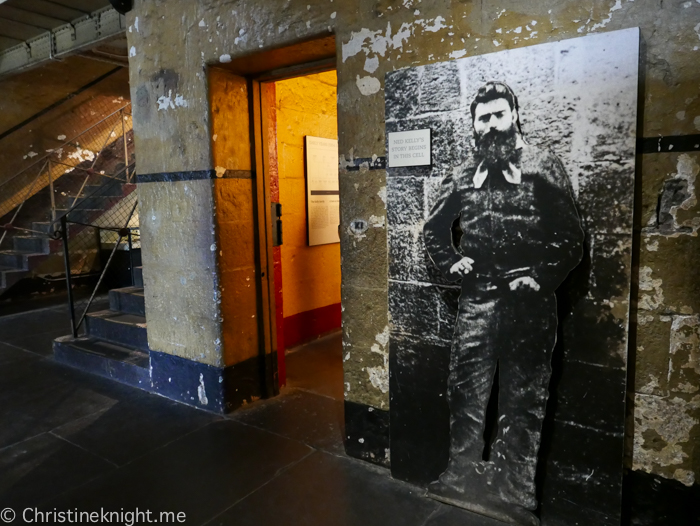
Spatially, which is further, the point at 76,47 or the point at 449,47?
the point at 76,47

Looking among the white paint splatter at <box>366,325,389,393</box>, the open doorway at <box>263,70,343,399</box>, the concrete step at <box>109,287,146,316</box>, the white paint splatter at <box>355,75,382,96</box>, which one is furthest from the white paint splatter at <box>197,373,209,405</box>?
the white paint splatter at <box>355,75,382,96</box>

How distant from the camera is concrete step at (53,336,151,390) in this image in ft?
11.3

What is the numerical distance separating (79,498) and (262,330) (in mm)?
1345

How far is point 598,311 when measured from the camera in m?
1.74

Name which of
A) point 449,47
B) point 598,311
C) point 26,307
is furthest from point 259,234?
point 26,307

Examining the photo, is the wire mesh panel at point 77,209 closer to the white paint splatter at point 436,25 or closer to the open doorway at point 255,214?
the open doorway at point 255,214

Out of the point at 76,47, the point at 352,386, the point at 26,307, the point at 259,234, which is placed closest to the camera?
the point at 352,386

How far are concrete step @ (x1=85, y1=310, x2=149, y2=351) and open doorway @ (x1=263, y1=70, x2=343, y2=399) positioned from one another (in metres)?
1.13

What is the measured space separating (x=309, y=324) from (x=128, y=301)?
1609 millimetres

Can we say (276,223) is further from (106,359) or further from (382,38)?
(106,359)

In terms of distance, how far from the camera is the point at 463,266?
196cm

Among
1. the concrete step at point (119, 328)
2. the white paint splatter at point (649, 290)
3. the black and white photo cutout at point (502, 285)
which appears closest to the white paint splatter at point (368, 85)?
the black and white photo cutout at point (502, 285)

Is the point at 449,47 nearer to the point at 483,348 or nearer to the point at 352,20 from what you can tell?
the point at 352,20

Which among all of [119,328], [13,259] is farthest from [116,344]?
[13,259]
